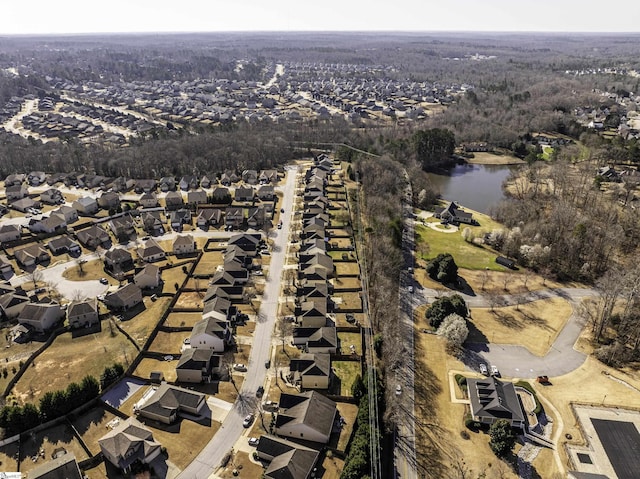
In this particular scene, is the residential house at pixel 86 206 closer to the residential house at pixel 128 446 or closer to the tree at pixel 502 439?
the residential house at pixel 128 446

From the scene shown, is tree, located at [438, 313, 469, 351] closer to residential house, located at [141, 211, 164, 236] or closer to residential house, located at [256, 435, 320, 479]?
residential house, located at [256, 435, 320, 479]

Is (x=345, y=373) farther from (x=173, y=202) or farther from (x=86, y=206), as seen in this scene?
(x=86, y=206)

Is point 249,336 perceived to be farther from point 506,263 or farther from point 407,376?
A: point 506,263

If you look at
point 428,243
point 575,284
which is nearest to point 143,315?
point 428,243

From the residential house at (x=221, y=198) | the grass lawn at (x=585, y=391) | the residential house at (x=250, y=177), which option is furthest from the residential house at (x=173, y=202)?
the grass lawn at (x=585, y=391)

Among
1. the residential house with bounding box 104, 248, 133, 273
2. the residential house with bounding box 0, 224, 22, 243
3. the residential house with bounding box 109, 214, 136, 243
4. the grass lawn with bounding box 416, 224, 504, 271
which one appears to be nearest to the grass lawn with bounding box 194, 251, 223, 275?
the residential house with bounding box 104, 248, 133, 273

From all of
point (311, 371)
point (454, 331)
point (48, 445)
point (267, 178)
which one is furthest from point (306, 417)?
point (267, 178)
